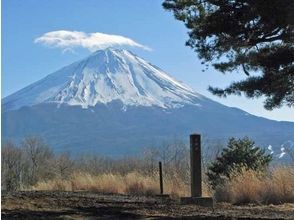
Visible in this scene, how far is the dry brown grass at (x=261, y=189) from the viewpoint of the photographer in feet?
51.2

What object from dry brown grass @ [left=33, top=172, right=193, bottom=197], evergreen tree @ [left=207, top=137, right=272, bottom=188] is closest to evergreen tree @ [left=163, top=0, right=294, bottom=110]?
dry brown grass @ [left=33, top=172, right=193, bottom=197]

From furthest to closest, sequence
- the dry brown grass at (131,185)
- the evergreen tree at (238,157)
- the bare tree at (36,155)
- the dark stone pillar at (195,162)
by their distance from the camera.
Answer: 1. the bare tree at (36,155)
2. the evergreen tree at (238,157)
3. the dry brown grass at (131,185)
4. the dark stone pillar at (195,162)

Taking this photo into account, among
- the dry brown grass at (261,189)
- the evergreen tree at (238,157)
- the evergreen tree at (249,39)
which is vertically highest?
the evergreen tree at (249,39)

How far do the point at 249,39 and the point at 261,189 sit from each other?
523cm

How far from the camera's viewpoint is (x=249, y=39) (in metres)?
12.2

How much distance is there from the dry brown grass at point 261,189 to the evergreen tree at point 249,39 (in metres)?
2.43

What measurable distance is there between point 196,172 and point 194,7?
150 inches

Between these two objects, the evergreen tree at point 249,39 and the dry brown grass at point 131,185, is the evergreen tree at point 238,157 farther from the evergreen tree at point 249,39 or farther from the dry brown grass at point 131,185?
the evergreen tree at point 249,39

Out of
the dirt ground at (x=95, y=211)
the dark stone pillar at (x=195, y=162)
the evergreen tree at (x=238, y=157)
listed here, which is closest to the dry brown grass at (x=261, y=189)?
the dark stone pillar at (x=195, y=162)

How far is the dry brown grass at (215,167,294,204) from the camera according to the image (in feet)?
51.2

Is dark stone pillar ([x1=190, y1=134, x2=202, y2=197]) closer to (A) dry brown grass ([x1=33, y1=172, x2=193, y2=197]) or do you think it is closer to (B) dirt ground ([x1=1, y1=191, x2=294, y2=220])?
(B) dirt ground ([x1=1, y1=191, x2=294, y2=220])

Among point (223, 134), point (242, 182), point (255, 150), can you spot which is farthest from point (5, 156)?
point (223, 134)

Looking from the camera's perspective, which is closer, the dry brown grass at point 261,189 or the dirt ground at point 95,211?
the dirt ground at point 95,211

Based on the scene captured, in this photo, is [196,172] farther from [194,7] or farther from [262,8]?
[262,8]
